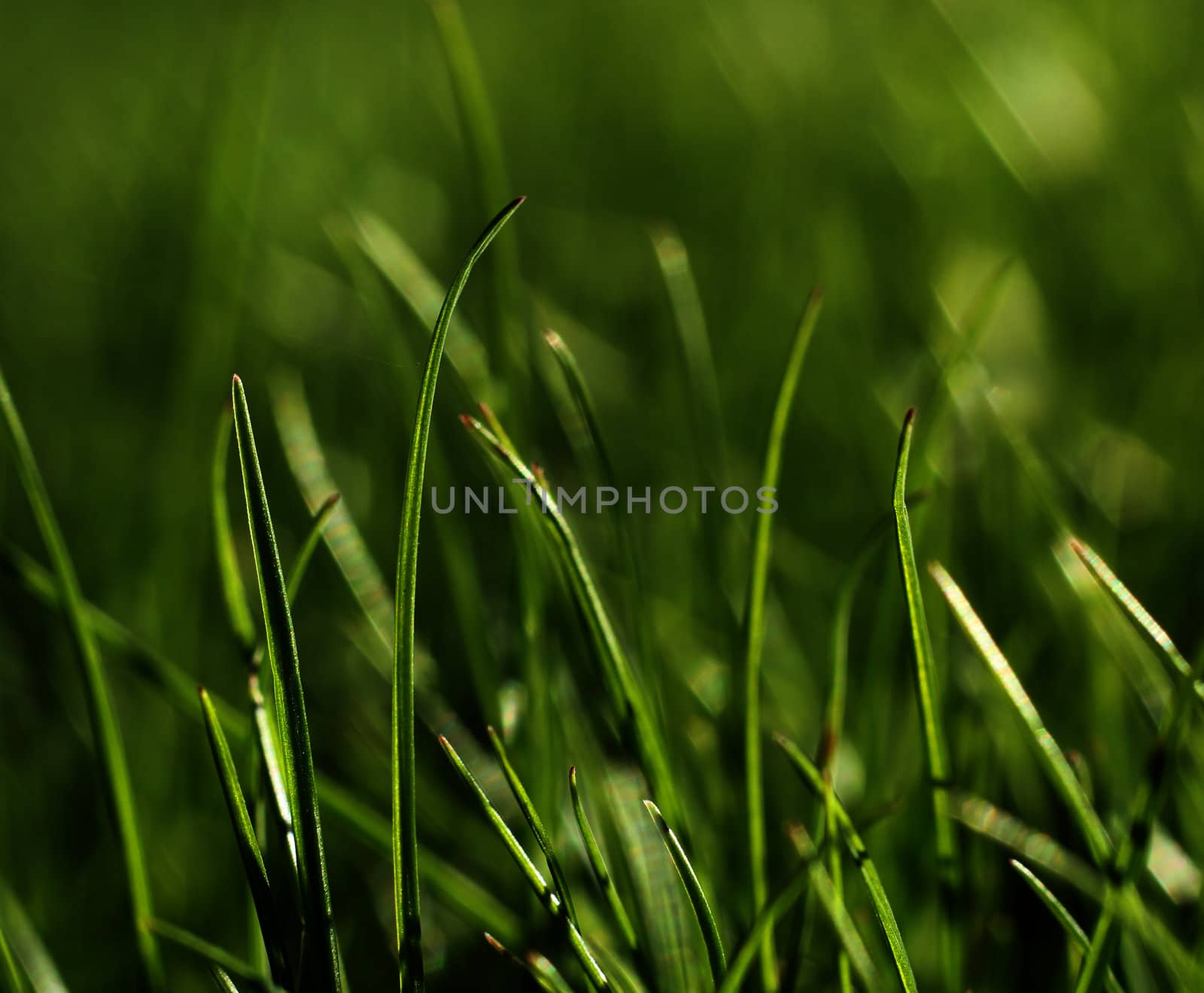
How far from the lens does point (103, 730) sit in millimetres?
362

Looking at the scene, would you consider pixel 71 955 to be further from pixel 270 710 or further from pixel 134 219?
pixel 134 219

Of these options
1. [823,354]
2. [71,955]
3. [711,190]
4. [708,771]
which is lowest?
[71,955]

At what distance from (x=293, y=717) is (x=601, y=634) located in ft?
0.36

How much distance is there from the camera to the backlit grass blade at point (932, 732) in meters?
0.31

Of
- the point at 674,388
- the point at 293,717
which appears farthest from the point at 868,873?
the point at 674,388

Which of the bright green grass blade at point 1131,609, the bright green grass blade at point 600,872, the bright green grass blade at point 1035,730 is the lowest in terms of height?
the bright green grass blade at point 600,872

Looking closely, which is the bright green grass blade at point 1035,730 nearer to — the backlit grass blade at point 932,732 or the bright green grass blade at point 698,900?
the backlit grass blade at point 932,732

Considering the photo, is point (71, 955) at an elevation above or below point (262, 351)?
below

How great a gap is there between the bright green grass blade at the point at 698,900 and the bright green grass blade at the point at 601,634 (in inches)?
2.4

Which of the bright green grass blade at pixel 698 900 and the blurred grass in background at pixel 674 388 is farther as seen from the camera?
the blurred grass in background at pixel 674 388

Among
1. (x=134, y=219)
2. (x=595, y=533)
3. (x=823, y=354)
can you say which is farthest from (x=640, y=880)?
(x=134, y=219)

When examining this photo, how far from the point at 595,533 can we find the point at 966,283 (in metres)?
0.45

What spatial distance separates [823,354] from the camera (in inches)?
35.6

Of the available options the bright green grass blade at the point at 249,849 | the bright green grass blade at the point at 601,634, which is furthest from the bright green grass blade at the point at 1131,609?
the bright green grass blade at the point at 249,849
